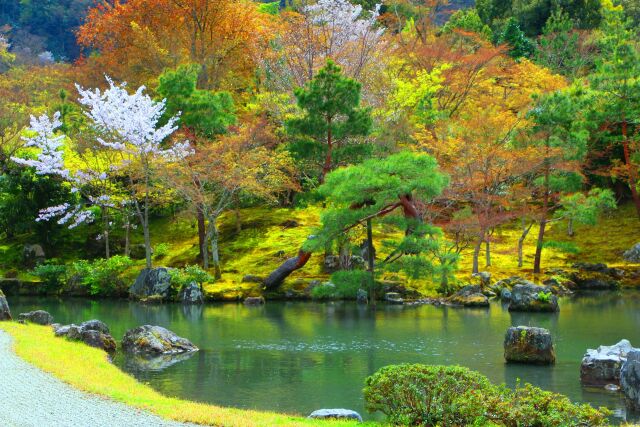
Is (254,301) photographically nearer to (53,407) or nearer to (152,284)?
(152,284)

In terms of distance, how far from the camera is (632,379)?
34.9 feet

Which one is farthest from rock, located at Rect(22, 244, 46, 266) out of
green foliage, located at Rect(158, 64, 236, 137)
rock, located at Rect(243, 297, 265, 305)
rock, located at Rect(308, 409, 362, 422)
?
rock, located at Rect(308, 409, 362, 422)

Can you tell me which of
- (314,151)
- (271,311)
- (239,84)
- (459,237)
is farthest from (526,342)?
(239,84)

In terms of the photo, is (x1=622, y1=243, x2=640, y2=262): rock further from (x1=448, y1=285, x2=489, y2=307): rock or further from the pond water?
(x1=448, y1=285, x2=489, y2=307): rock

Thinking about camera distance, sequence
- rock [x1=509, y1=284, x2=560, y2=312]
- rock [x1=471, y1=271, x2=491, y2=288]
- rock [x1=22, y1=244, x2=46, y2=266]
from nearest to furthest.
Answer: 1. rock [x1=509, y1=284, x2=560, y2=312]
2. rock [x1=471, y1=271, x2=491, y2=288]
3. rock [x1=22, y1=244, x2=46, y2=266]

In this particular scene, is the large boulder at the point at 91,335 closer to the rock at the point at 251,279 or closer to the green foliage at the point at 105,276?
the rock at the point at 251,279

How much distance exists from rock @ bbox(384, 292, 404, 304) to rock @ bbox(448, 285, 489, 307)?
66.6 inches

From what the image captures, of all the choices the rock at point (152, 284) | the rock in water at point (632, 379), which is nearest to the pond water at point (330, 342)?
the rock in water at point (632, 379)

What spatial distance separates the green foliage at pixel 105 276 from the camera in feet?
89.9

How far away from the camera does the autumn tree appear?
2434 centimetres

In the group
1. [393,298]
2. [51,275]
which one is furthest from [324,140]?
[51,275]

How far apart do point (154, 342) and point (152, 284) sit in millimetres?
10546

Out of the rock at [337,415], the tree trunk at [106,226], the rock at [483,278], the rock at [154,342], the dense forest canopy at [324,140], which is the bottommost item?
the rock at [337,415]

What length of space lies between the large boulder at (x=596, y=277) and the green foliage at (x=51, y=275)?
1975cm
